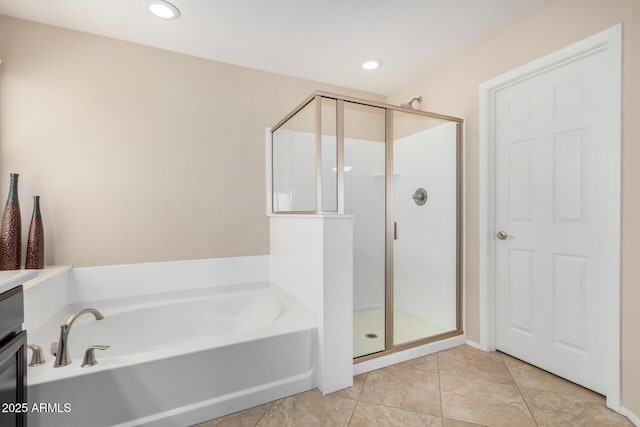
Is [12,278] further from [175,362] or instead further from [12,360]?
[175,362]

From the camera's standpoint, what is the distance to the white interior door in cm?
163

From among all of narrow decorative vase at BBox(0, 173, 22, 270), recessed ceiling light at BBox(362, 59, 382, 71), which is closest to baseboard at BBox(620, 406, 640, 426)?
recessed ceiling light at BBox(362, 59, 382, 71)

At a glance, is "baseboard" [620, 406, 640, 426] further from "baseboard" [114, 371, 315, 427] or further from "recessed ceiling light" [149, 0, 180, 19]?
"recessed ceiling light" [149, 0, 180, 19]

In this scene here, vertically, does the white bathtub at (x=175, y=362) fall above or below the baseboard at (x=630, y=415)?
above

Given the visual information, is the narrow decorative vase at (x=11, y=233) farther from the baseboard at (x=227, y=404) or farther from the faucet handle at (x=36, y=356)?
the baseboard at (x=227, y=404)

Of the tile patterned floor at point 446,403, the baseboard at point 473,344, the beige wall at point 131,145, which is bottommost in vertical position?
the tile patterned floor at point 446,403

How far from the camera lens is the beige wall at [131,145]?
1.97 meters

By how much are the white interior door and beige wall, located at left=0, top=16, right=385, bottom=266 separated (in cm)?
193

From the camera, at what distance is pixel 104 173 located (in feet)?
7.04

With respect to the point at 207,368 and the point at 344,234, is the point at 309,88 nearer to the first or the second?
the point at 344,234

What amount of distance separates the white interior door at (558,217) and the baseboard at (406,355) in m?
0.33

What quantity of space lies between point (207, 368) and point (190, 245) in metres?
1.16

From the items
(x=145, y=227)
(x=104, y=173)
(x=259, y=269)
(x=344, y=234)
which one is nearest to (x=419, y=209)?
(x=344, y=234)

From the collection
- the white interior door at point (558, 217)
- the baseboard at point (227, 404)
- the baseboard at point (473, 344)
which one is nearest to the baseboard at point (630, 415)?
the white interior door at point (558, 217)
